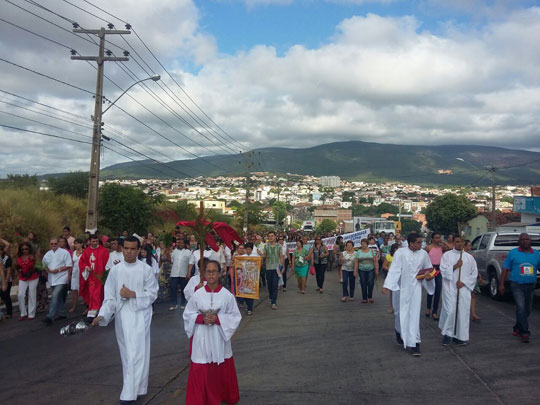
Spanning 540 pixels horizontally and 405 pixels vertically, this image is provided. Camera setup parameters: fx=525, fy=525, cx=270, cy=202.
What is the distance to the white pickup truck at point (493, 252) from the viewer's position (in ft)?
45.1

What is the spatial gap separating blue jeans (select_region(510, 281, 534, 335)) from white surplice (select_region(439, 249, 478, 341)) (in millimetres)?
708

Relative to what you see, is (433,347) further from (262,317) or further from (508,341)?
(262,317)

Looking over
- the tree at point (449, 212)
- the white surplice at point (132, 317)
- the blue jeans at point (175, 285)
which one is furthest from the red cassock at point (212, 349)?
the tree at point (449, 212)

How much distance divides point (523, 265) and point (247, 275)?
18.5 feet

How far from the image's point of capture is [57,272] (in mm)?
10445

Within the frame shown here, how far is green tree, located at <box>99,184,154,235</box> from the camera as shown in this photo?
94.2 feet

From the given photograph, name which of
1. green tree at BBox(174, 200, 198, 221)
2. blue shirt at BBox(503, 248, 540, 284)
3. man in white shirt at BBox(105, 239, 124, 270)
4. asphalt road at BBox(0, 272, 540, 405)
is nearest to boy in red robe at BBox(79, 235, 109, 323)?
man in white shirt at BBox(105, 239, 124, 270)

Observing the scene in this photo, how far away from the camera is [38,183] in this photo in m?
36.5

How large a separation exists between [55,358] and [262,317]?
4455 mm

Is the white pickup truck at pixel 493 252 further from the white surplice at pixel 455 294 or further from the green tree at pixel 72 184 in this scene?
the green tree at pixel 72 184

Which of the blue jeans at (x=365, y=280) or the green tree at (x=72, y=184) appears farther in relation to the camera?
the green tree at (x=72, y=184)

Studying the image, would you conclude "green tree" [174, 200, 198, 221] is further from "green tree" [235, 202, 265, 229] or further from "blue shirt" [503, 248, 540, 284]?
"blue shirt" [503, 248, 540, 284]

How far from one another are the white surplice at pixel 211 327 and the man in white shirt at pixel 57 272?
6034 millimetres

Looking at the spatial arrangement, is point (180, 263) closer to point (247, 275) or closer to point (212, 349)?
point (247, 275)
